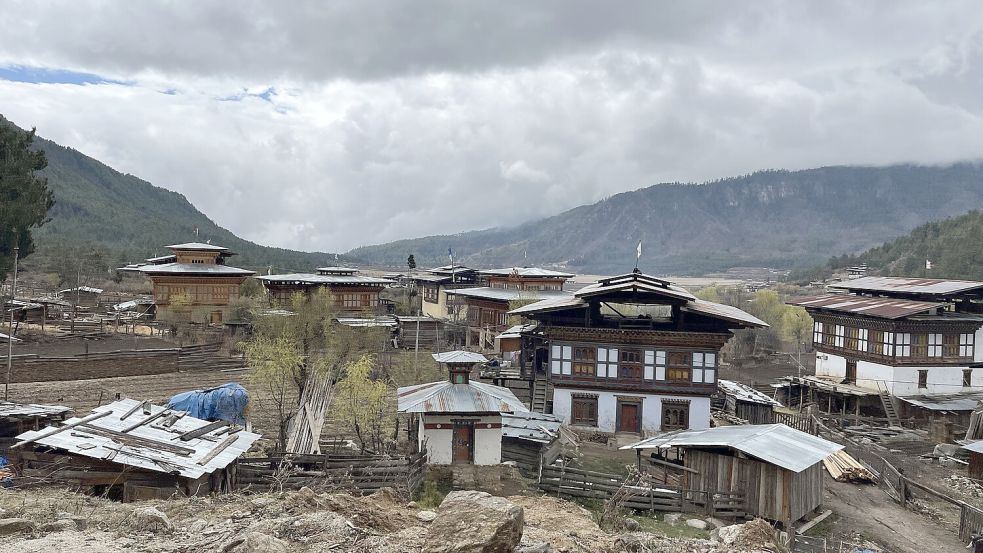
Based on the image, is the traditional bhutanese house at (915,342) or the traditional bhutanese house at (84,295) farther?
the traditional bhutanese house at (84,295)

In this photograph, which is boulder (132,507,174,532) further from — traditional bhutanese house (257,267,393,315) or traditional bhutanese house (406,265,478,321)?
traditional bhutanese house (406,265,478,321)

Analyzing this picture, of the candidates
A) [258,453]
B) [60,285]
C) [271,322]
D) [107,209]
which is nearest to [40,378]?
[271,322]

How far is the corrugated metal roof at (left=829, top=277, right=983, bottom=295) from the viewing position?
4172 cm

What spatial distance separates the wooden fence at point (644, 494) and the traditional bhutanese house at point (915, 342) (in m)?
25.4

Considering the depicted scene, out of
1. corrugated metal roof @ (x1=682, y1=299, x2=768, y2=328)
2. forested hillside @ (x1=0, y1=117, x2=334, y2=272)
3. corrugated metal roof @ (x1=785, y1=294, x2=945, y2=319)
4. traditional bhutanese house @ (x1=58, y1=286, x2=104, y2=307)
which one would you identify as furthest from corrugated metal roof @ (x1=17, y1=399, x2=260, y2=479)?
forested hillside @ (x1=0, y1=117, x2=334, y2=272)

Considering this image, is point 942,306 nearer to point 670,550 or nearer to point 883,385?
point 883,385

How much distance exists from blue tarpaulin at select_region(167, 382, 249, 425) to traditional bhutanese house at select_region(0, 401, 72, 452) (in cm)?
392

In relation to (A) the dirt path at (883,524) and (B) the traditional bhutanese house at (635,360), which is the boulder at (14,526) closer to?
(A) the dirt path at (883,524)

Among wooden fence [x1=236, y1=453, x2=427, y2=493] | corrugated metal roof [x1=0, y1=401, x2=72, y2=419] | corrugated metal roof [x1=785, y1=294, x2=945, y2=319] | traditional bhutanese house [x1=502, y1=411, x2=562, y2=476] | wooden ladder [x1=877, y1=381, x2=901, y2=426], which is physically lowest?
wooden ladder [x1=877, y1=381, x2=901, y2=426]

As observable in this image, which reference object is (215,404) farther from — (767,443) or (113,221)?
(113,221)

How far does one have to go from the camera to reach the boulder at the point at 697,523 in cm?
1928

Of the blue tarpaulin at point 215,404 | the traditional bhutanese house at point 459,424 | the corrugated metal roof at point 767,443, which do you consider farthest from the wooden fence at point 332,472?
the corrugated metal roof at point 767,443

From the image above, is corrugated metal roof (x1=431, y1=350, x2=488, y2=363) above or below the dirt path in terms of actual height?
above

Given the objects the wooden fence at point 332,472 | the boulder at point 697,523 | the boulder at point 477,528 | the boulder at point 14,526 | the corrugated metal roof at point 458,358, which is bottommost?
the boulder at point 697,523
